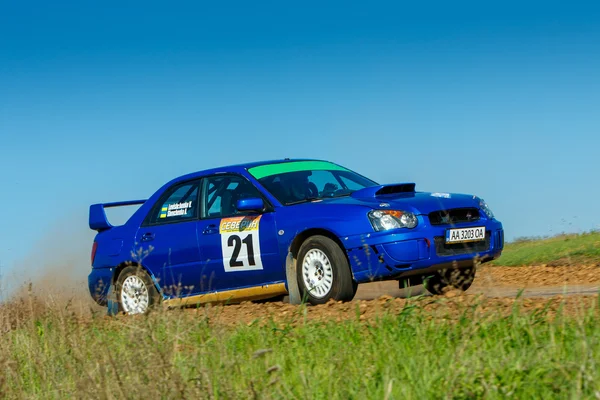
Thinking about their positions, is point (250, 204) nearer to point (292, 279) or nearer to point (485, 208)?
point (292, 279)

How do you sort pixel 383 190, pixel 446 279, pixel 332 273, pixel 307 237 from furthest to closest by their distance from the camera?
pixel 446 279, pixel 383 190, pixel 307 237, pixel 332 273

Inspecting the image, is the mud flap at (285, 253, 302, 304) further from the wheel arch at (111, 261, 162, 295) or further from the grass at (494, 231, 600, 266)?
the grass at (494, 231, 600, 266)

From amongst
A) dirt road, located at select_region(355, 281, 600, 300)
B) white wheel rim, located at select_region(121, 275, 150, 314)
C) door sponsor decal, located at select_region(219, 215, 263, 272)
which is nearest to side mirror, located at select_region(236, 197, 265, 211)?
door sponsor decal, located at select_region(219, 215, 263, 272)

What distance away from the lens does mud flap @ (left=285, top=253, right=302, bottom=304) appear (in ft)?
30.6

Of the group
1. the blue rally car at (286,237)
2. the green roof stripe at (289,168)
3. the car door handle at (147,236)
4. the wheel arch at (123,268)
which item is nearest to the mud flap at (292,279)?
the blue rally car at (286,237)

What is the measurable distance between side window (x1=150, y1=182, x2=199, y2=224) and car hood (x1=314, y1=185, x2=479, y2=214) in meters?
1.88

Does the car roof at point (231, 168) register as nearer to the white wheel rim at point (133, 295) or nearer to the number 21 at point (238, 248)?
the number 21 at point (238, 248)

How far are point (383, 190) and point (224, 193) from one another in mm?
1945

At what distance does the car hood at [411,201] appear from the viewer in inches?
350

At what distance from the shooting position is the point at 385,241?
8.68 metres

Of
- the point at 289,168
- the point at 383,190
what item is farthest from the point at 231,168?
the point at 383,190

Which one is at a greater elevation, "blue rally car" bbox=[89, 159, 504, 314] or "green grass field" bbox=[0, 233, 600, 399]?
"blue rally car" bbox=[89, 159, 504, 314]

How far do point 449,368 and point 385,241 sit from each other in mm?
3649

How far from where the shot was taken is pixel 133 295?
1084 cm
